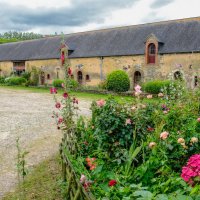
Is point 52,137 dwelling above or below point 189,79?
below

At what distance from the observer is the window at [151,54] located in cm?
2383

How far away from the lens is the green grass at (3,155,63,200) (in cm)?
466

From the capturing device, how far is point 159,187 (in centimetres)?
336

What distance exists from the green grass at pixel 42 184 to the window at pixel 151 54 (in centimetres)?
→ 1936

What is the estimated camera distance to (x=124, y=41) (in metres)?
26.9

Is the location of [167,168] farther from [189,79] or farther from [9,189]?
[189,79]

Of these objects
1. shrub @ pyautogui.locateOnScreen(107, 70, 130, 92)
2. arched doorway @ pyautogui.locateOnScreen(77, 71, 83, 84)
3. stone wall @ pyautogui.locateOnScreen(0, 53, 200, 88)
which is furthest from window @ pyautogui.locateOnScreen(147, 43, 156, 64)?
Result: arched doorway @ pyautogui.locateOnScreen(77, 71, 83, 84)

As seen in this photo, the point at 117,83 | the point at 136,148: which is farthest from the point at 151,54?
the point at 136,148

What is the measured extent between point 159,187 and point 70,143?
83.6 inches

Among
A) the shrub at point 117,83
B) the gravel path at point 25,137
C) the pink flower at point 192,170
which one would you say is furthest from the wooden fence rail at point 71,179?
the shrub at point 117,83

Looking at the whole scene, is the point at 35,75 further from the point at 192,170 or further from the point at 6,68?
the point at 192,170

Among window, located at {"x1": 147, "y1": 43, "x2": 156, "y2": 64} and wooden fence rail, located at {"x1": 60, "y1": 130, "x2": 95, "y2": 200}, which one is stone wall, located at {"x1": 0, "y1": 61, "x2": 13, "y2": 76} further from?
wooden fence rail, located at {"x1": 60, "y1": 130, "x2": 95, "y2": 200}

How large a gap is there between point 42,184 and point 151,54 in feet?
67.6

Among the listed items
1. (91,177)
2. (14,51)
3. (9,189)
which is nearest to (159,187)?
(91,177)
